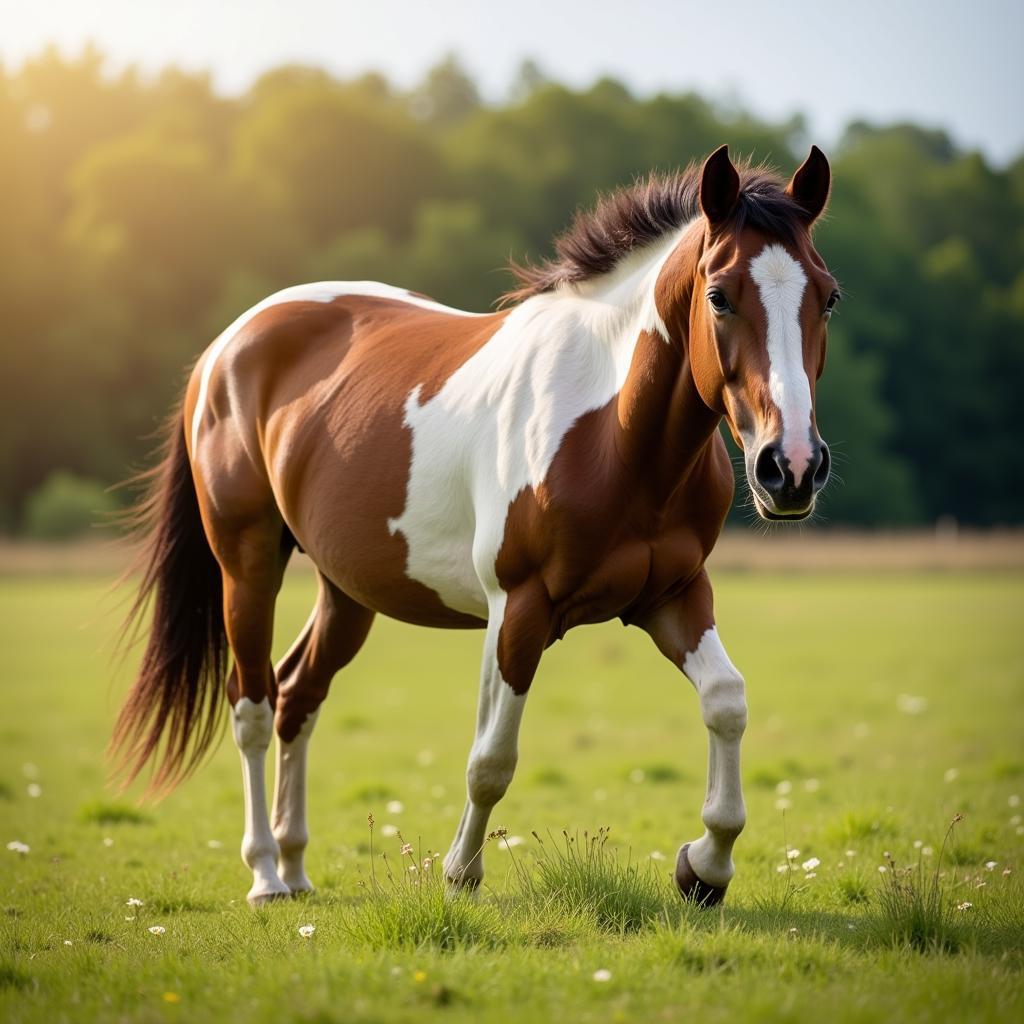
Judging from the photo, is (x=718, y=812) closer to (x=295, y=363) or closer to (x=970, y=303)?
(x=295, y=363)

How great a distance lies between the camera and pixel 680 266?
4.73 m

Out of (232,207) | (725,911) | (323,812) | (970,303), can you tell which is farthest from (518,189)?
(725,911)

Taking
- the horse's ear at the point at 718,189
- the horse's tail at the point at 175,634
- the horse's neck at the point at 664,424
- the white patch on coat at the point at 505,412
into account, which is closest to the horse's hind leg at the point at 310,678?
the horse's tail at the point at 175,634

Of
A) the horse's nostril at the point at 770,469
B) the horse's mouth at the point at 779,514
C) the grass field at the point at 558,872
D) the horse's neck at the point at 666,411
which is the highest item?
the horse's neck at the point at 666,411

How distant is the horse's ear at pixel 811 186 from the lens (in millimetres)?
4562

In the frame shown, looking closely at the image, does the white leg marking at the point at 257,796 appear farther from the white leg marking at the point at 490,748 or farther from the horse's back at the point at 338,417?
the white leg marking at the point at 490,748

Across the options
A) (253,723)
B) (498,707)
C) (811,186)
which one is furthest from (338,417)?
(811,186)

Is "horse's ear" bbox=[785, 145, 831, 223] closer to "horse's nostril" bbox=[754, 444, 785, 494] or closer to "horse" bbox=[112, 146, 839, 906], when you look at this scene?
"horse" bbox=[112, 146, 839, 906]

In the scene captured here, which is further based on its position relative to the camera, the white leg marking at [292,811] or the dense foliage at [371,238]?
the dense foliage at [371,238]

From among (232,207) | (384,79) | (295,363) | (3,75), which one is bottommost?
(295,363)

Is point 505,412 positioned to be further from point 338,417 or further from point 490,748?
point 490,748

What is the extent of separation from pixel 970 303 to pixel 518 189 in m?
22.4

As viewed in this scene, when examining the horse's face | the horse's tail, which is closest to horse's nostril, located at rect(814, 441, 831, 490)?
the horse's face

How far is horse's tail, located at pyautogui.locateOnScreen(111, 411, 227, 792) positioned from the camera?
671cm
